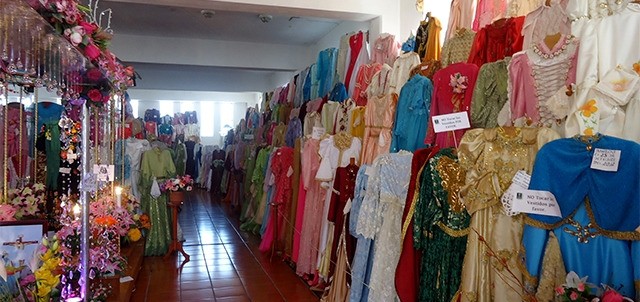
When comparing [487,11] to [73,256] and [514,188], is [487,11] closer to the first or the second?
[514,188]

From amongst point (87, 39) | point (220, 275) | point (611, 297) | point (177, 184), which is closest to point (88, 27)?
point (87, 39)

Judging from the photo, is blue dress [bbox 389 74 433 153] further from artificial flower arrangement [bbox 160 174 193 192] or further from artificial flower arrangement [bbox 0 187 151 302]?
artificial flower arrangement [bbox 160 174 193 192]

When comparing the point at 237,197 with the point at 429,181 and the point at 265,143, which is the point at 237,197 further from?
the point at 429,181

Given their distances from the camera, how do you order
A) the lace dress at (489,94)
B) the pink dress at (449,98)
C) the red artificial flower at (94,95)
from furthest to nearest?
the red artificial flower at (94,95) < the pink dress at (449,98) < the lace dress at (489,94)

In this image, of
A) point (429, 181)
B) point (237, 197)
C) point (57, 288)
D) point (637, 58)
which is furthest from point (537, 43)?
point (237, 197)

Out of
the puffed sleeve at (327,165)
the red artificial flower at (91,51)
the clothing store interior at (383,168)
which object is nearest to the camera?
the clothing store interior at (383,168)

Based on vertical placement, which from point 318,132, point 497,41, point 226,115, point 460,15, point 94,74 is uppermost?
point 460,15

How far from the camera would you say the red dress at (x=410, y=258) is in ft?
9.52

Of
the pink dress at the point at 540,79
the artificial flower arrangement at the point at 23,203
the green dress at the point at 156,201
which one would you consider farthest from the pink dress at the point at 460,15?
the green dress at the point at 156,201

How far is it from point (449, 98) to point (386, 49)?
1.58 meters

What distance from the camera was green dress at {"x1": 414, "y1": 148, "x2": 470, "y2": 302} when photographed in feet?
8.77

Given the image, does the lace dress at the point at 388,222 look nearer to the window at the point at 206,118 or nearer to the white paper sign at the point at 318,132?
the white paper sign at the point at 318,132

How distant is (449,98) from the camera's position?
322 cm

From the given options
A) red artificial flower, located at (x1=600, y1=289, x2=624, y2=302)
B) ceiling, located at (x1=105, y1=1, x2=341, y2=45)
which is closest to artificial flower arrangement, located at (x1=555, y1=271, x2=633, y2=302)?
red artificial flower, located at (x1=600, y1=289, x2=624, y2=302)
